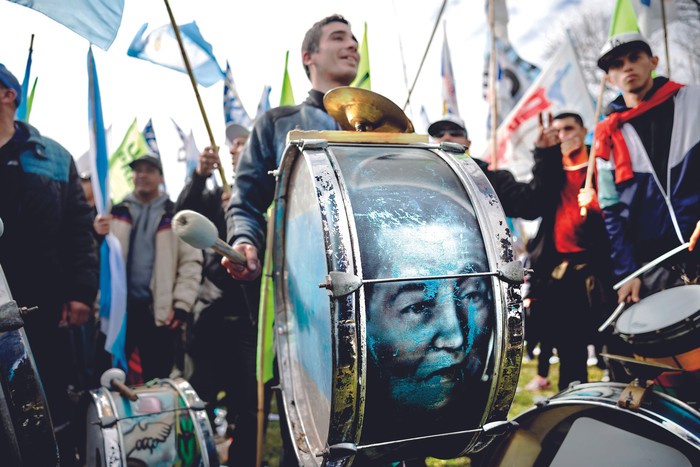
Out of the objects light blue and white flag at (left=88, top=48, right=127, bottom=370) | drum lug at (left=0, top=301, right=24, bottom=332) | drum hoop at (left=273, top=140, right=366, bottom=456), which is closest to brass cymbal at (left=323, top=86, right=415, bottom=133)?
drum hoop at (left=273, top=140, right=366, bottom=456)

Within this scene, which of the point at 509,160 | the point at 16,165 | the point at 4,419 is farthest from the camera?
the point at 509,160

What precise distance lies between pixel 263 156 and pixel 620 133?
198 cm

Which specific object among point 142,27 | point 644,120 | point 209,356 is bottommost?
point 209,356

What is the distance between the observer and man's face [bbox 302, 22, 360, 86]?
270 cm

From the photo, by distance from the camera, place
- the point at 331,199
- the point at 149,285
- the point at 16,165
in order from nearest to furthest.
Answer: the point at 331,199 < the point at 16,165 < the point at 149,285

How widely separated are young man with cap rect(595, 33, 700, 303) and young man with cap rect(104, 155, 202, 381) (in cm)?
318

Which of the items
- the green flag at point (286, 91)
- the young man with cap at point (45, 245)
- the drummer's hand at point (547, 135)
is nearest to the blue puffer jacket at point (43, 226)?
the young man with cap at point (45, 245)

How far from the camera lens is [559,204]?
407 centimetres

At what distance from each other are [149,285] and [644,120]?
380 centimetres

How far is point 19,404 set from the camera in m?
1.44

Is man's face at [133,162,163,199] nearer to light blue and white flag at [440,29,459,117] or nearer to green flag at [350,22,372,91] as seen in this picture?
green flag at [350,22,372,91]

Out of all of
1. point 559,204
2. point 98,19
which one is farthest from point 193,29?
point 559,204

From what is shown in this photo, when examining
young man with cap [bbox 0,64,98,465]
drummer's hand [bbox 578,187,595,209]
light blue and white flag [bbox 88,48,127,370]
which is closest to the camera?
young man with cap [bbox 0,64,98,465]

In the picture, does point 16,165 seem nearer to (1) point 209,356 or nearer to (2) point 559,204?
(1) point 209,356
